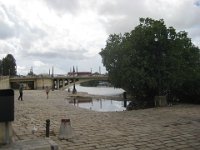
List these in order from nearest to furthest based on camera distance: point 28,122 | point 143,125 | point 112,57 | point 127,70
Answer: point 143,125 < point 28,122 < point 127,70 < point 112,57

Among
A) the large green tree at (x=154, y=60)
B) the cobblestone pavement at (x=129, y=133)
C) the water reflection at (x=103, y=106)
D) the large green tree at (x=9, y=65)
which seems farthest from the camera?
the large green tree at (x=9, y=65)

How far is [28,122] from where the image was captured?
1476 centimetres

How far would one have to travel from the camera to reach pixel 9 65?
10100 cm

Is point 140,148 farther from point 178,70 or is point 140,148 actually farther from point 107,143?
point 178,70

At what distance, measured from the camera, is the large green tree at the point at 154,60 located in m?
21.6

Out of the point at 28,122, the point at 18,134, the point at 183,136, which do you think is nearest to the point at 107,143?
the point at 183,136

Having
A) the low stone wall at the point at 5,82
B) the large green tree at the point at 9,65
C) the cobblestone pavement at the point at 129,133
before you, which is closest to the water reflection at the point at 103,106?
the cobblestone pavement at the point at 129,133

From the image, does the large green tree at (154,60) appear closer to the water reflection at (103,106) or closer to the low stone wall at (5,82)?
the water reflection at (103,106)

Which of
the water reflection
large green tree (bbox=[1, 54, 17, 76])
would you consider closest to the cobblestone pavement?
the water reflection

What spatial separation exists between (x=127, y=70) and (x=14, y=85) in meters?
75.1

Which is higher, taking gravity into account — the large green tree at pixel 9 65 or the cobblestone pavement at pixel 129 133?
the large green tree at pixel 9 65

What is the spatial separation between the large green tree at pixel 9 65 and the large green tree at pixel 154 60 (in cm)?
8084

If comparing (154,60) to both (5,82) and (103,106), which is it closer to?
(103,106)

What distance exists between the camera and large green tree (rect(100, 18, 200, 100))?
21.6 meters
